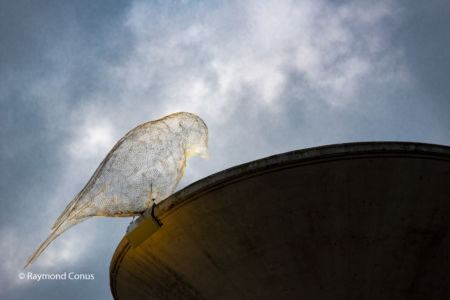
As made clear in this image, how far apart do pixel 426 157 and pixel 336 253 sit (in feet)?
9.13

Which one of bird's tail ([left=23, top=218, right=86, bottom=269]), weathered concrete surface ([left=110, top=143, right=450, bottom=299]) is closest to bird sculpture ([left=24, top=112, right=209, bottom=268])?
bird's tail ([left=23, top=218, right=86, bottom=269])

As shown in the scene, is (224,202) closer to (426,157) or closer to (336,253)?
(336,253)

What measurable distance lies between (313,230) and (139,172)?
486 centimetres

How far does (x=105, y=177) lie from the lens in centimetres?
1007

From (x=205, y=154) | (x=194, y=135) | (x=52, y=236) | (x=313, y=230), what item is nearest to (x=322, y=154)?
(x=313, y=230)

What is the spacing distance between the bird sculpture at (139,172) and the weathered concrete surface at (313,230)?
4.55 feet

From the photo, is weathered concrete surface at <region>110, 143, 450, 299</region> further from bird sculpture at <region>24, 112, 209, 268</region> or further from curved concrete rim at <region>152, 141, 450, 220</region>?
bird sculpture at <region>24, 112, 209, 268</region>

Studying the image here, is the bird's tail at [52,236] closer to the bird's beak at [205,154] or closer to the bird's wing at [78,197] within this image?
the bird's wing at [78,197]

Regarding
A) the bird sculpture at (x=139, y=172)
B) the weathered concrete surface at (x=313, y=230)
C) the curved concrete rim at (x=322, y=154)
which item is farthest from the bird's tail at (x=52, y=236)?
the curved concrete rim at (x=322, y=154)

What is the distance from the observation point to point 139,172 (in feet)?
34.1

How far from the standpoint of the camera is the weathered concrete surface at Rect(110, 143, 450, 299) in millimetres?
8008

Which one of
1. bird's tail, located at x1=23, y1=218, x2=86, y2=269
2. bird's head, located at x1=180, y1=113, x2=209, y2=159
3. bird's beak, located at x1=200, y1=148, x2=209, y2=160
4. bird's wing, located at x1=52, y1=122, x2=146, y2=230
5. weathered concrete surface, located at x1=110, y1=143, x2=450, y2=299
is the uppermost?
bird's head, located at x1=180, y1=113, x2=209, y2=159

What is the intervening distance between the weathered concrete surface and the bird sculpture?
54.6 inches

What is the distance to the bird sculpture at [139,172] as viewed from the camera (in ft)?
31.8
